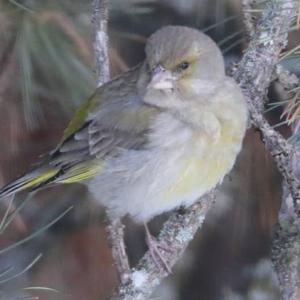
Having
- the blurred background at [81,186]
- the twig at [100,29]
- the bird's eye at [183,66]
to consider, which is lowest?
the blurred background at [81,186]

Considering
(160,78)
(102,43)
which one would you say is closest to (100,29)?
(102,43)

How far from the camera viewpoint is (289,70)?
2.60m

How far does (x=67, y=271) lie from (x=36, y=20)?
0.74m

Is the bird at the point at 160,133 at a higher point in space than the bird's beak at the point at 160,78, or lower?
lower

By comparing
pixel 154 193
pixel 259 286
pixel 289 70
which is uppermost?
pixel 289 70

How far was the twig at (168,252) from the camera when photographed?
224 cm

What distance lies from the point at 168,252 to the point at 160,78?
1.34ft

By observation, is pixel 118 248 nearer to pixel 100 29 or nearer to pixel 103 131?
pixel 103 131

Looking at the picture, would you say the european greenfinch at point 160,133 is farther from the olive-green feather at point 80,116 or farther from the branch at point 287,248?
the branch at point 287,248

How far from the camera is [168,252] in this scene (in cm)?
241

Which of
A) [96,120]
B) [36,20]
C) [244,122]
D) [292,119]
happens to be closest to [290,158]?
[292,119]

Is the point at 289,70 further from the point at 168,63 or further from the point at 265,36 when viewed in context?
the point at 168,63

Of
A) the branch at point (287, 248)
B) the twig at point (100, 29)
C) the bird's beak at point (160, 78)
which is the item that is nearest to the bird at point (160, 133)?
the bird's beak at point (160, 78)

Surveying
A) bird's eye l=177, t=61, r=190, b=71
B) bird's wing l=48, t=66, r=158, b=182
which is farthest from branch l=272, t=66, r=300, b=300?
bird's wing l=48, t=66, r=158, b=182
